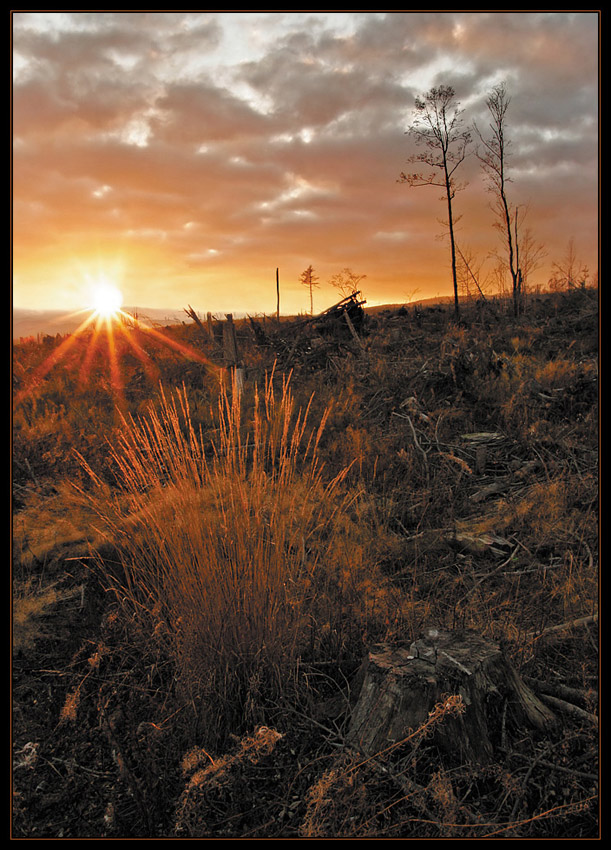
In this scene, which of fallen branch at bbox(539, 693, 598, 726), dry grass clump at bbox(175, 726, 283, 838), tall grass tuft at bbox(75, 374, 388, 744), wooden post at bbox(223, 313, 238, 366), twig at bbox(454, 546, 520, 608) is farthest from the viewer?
wooden post at bbox(223, 313, 238, 366)

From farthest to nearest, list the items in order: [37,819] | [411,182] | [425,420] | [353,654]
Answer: [411,182] → [425,420] → [353,654] → [37,819]

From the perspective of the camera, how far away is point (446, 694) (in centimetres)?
199

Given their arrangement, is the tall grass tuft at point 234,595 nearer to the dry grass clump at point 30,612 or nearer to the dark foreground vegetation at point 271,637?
the dark foreground vegetation at point 271,637

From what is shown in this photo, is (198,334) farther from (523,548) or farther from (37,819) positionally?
(37,819)

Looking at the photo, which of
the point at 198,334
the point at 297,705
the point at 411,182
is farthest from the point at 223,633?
the point at 411,182

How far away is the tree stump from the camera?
1.96 metres

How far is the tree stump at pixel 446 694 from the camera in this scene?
1.96m

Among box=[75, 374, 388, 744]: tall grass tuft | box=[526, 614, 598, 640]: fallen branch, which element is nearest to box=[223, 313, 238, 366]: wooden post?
box=[75, 374, 388, 744]: tall grass tuft

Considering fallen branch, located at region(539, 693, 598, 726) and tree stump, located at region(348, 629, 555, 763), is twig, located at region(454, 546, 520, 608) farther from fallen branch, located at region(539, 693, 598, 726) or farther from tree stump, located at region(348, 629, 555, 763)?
tree stump, located at region(348, 629, 555, 763)

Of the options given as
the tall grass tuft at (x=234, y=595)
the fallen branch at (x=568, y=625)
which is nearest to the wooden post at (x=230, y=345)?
the tall grass tuft at (x=234, y=595)

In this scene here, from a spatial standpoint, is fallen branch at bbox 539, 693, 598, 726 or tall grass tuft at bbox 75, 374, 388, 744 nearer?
fallen branch at bbox 539, 693, 598, 726

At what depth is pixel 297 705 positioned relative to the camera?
2359 millimetres

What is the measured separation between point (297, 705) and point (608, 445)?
180cm

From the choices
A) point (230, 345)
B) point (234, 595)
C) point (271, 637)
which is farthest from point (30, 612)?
point (230, 345)
